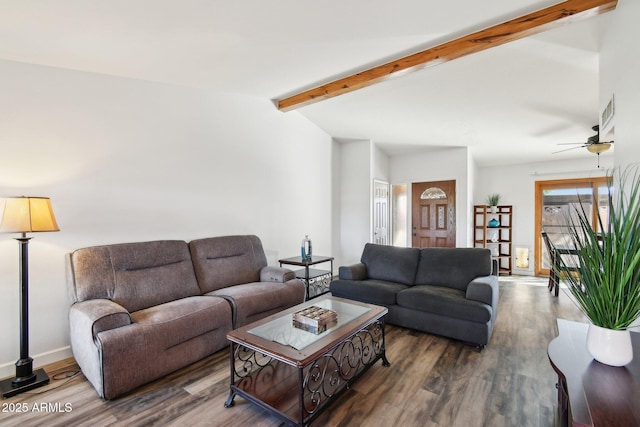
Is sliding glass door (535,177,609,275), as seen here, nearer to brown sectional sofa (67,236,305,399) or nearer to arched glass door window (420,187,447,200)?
arched glass door window (420,187,447,200)

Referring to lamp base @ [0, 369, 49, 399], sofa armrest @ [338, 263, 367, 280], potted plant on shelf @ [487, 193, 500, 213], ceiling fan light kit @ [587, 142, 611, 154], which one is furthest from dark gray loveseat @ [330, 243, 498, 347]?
potted plant on shelf @ [487, 193, 500, 213]

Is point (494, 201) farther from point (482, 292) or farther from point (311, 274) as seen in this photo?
point (311, 274)

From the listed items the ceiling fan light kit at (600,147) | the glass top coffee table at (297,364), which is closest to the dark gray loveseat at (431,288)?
the glass top coffee table at (297,364)

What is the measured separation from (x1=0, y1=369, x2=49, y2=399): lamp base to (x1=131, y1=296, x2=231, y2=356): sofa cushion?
70 cm

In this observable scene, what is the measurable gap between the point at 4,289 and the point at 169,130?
1.92m

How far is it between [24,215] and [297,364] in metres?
2.10

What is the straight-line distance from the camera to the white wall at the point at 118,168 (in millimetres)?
2307

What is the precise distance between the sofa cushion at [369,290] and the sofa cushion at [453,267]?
312 mm

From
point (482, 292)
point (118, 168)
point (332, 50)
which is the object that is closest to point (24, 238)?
point (118, 168)

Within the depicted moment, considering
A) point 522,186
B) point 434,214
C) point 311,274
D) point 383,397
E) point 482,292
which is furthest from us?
point 522,186

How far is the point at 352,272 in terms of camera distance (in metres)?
3.61

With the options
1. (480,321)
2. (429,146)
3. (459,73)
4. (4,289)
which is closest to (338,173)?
(429,146)

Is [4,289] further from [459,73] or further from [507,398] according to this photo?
[459,73]

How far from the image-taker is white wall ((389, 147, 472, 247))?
5.44 meters
